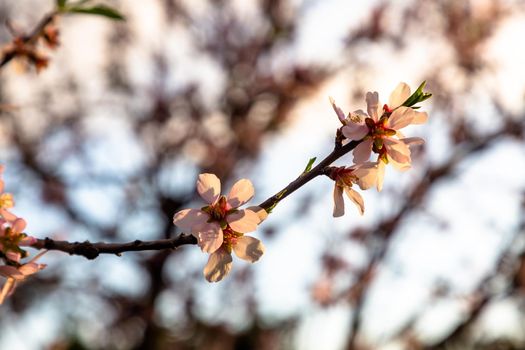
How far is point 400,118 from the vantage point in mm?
1028

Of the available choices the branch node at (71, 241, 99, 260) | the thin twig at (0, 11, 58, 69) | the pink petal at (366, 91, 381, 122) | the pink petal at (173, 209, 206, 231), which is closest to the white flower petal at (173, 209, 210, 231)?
the pink petal at (173, 209, 206, 231)

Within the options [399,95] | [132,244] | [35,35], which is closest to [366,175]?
[399,95]

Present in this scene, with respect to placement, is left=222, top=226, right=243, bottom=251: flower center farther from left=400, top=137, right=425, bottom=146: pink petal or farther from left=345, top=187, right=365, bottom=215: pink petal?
left=400, top=137, right=425, bottom=146: pink petal

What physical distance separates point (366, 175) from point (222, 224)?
28 cm

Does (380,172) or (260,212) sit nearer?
(260,212)

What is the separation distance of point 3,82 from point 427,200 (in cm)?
508

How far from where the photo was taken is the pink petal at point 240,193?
41.4 inches

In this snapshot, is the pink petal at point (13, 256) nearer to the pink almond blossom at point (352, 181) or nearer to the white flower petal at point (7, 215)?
the white flower petal at point (7, 215)

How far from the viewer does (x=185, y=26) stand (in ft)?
24.4

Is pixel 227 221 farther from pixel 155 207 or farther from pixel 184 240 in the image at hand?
pixel 155 207

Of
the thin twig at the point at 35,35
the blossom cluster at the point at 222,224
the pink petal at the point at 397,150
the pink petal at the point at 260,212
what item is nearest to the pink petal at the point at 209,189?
the blossom cluster at the point at 222,224

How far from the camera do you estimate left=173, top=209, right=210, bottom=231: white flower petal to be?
96cm

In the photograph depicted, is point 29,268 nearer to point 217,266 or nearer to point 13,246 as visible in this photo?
point 13,246

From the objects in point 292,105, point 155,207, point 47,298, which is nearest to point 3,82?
point 155,207
